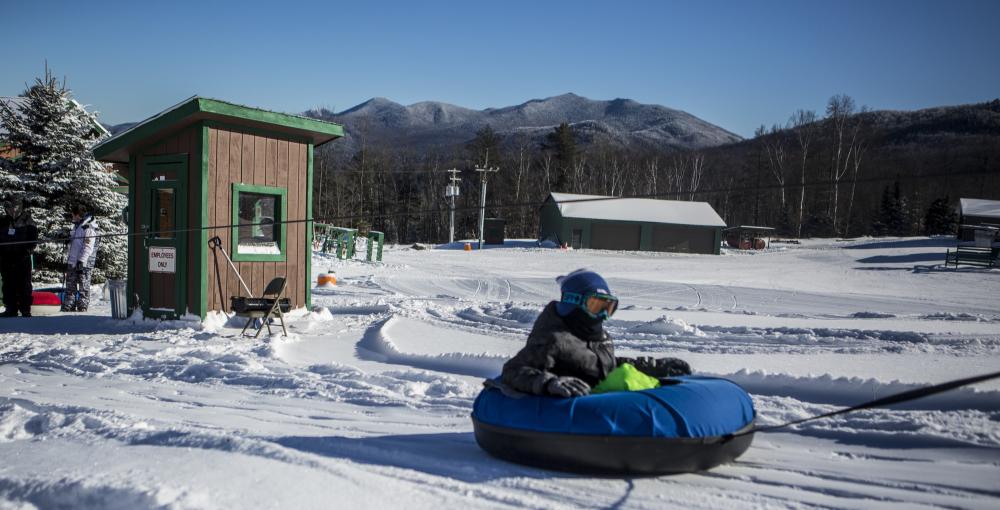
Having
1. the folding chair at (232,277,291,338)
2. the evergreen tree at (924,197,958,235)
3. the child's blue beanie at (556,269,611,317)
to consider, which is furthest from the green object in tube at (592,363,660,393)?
the evergreen tree at (924,197,958,235)

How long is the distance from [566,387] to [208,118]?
8852 mm

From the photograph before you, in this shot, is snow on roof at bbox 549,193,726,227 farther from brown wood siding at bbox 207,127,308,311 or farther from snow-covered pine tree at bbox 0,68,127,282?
brown wood siding at bbox 207,127,308,311

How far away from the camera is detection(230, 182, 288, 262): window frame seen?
1148 centimetres

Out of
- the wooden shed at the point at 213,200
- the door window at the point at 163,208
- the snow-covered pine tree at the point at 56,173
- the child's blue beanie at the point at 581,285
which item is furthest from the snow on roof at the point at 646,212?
the child's blue beanie at the point at 581,285

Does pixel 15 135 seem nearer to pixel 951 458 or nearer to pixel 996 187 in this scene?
pixel 951 458

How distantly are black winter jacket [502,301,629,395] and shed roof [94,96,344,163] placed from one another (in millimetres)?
8143

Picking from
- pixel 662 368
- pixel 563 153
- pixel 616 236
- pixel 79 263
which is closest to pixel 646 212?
pixel 616 236

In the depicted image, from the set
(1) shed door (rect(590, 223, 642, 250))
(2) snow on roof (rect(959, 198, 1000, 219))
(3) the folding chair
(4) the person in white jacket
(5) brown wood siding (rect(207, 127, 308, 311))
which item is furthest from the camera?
(1) shed door (rect(590, 223, 642, 250))

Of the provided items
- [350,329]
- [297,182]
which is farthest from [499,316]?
[297,182]

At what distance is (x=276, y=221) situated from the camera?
11805 mm

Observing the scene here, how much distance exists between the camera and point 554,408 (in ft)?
14.3

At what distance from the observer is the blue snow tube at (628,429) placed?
416 cm

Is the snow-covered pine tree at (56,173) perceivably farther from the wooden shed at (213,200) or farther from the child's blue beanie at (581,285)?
the child's blue beanie at (581,285)

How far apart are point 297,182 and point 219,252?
1.85 metres
